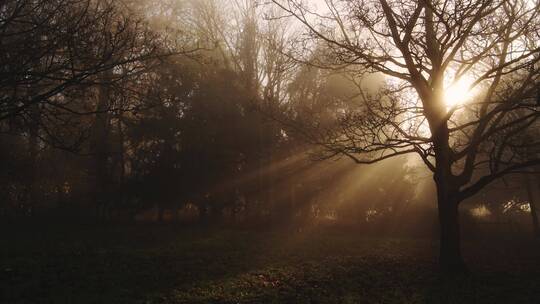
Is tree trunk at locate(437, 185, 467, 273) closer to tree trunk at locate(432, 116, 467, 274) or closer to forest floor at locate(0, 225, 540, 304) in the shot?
tree trunk at locate(432, 116, 467, 274)

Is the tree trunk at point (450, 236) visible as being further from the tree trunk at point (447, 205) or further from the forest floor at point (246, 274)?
the forest floor at point (246, 274)

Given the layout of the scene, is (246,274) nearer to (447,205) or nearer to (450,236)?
(450,236)

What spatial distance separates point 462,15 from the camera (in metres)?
8.98

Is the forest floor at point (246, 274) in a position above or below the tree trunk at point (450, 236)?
below

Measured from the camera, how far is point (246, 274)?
1048 centimetres

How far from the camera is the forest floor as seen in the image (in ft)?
27.7

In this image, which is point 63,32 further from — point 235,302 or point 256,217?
point 256,217

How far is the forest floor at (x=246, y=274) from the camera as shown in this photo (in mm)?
8438

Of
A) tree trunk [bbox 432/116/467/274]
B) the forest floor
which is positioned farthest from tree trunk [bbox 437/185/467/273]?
the forest floor

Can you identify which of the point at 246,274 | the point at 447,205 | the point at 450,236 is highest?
the point at 447,205

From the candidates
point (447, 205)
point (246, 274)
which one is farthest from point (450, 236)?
point (246, 274)

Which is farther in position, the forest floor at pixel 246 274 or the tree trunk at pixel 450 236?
the tree trunk at pixel 450 236

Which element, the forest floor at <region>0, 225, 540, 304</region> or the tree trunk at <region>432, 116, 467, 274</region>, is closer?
the forest floor at <region>0, 225, 540, 304</region>

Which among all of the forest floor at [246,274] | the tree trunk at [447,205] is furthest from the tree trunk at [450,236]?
the forest floor at [246,274]
